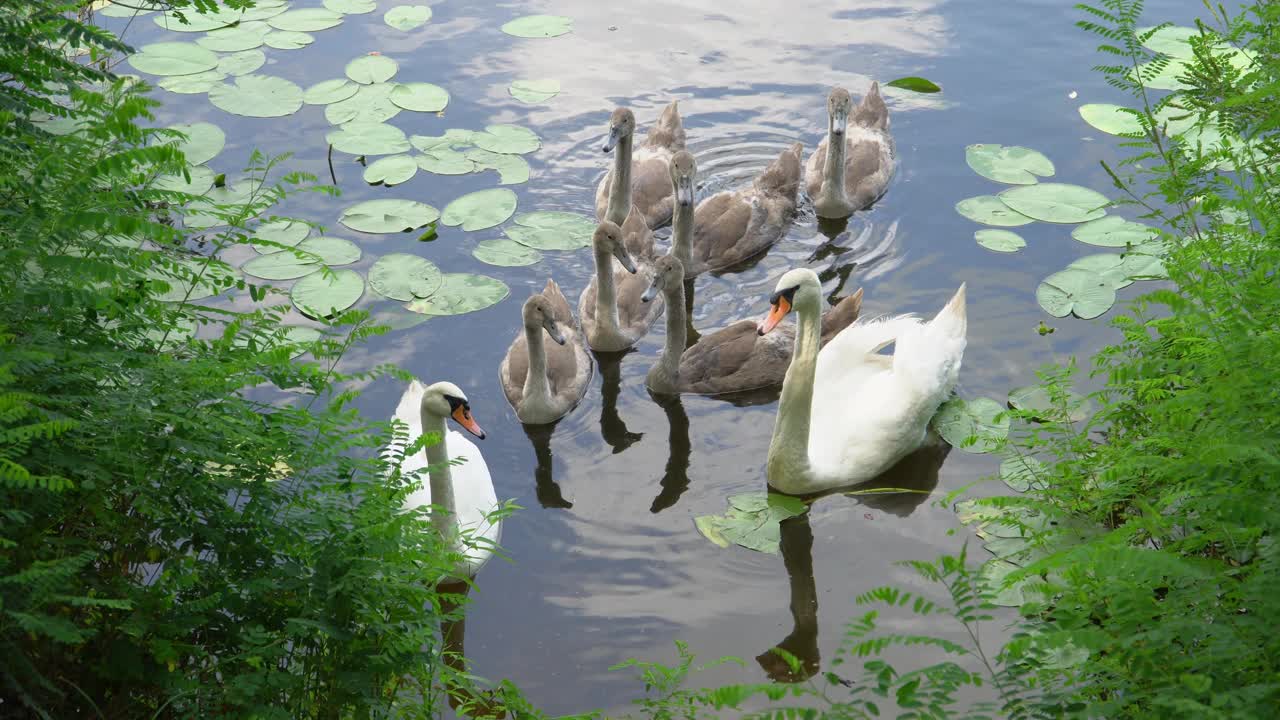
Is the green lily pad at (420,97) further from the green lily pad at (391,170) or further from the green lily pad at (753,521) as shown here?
the green lily pad at (753,521)

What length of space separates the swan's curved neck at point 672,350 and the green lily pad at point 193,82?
507 centimetres

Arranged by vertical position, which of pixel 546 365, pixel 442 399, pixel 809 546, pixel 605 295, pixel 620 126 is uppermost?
pixel 620 126

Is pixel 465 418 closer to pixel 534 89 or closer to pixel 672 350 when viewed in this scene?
pixel 672 350

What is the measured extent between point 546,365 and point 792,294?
1616 mm

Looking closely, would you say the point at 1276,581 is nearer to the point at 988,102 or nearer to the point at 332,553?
the point at 332,553

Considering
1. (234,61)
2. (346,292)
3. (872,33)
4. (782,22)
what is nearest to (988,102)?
(872,33)

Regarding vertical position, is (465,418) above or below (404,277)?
above

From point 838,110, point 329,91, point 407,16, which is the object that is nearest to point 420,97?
point 329,91

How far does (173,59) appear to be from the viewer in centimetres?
1048

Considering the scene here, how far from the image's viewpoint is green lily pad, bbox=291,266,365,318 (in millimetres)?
7578

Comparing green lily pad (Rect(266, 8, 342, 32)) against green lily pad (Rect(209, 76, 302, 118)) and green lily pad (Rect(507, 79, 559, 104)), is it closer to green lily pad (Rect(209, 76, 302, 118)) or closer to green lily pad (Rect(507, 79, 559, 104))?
green lily pad (Rect(209, 76, 302, 118))

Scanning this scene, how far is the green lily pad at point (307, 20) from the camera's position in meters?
11.1

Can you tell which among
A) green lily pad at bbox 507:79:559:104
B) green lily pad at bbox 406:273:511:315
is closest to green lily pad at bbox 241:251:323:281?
green lily pad at bbox 406:273:511:315

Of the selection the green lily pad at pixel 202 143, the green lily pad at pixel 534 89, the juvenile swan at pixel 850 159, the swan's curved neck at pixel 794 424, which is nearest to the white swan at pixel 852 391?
the swan's curved neck at pixel 794 424
